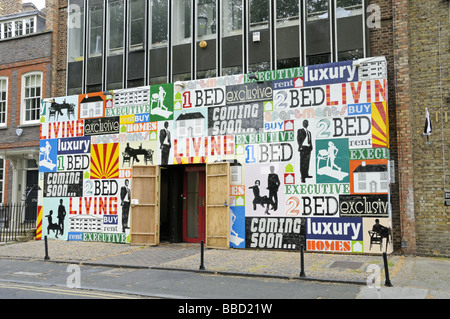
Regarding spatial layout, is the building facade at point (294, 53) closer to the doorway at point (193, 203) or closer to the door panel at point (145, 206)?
the doorway at point (193, 203)

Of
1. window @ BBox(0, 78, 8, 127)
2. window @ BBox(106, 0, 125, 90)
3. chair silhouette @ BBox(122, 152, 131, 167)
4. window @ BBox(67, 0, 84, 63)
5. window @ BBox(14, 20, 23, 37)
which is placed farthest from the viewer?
window @ BBox(14, 20, 23, 37)

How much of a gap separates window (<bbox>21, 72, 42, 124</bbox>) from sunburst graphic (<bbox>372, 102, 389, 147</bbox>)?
1499 cm

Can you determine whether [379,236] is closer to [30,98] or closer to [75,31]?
[75,31]

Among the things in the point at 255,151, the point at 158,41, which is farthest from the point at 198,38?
the point at 255,151

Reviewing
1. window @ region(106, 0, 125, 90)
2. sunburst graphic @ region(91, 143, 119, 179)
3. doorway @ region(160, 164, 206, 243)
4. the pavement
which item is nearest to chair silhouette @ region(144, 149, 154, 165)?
doorway @ region(160, 164, 206, 243)

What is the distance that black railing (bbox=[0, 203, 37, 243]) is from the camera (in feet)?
59.4

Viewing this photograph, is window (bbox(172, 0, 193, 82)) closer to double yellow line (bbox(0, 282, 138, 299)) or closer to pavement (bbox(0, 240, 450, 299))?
pavement (bbox(0, 240, 450, 299))

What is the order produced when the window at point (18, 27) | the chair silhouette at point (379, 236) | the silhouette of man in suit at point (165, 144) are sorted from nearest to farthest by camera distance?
1. the chair silhouette at point (379, 236)
2. the silhouette of man in suit at point (165, 144)
3. the window at point (18, 27)

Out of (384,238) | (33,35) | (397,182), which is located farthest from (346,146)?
(33,35)

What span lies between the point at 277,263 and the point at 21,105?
15.2 m

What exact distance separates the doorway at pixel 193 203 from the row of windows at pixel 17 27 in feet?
40.2

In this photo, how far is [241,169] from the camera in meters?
14.5

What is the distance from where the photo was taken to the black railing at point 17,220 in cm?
1809

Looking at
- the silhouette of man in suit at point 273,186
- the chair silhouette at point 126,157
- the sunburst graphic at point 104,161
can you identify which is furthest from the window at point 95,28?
the silhouette of man in suit at point 273,186
